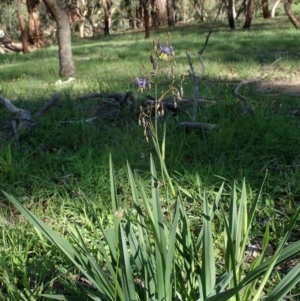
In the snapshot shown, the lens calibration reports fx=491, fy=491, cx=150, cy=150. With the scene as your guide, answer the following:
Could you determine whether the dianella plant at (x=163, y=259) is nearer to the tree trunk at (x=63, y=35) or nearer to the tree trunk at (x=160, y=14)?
the tree trunk at (x=63, y=35)

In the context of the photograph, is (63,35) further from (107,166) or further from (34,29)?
(34,29)

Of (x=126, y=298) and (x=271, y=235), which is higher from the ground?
(x=126, y=298)

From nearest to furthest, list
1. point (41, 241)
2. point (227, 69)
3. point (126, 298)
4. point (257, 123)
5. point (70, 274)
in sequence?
point (126, 298) → point (70, 274) → point (41, 241) → point (257, 123) → point (227, 69)

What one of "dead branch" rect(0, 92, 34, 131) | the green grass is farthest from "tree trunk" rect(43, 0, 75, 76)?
"dead branch" rect(0, 92, 34, 131)

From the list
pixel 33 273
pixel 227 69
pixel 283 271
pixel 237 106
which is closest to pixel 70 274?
pixel 33 273

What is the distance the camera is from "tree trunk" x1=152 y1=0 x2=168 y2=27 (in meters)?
28.5

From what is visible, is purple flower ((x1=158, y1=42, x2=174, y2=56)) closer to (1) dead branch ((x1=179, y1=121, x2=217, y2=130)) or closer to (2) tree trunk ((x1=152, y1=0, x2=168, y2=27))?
(1) dead branch ((x1=179, y1=121, x2=217, y2=130))

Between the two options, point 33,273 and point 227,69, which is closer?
point 33,273

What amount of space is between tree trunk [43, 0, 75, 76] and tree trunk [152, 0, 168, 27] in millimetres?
20971

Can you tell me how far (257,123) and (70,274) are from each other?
237cm

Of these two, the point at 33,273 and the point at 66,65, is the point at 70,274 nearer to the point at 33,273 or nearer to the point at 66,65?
the point at 33,273

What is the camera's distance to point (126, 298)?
4.97 ft

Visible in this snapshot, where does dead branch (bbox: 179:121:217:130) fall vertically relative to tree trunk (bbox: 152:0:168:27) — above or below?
below

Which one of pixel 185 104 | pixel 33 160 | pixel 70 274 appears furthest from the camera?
pixel 185 104
